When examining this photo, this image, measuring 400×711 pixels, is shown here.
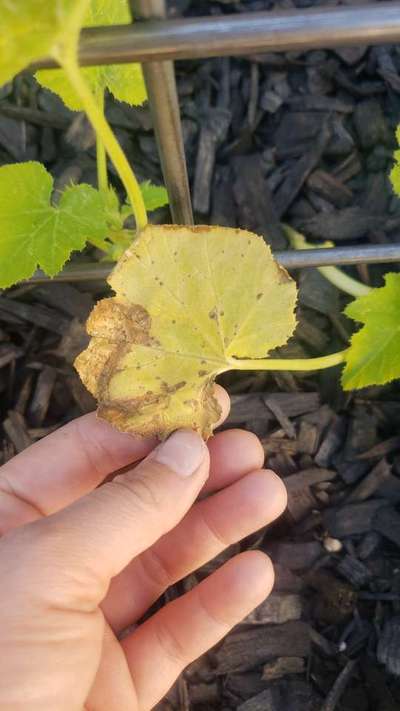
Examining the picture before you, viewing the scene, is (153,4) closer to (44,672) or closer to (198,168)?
(44,672)

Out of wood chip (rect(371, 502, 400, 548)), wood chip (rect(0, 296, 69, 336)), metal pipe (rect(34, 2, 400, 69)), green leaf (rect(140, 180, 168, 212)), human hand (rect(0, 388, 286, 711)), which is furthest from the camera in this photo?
wood chip (rect(0, 296, 69, 336))

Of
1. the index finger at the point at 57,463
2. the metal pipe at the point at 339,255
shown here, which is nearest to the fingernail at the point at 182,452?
the index finger at the point at 57,463

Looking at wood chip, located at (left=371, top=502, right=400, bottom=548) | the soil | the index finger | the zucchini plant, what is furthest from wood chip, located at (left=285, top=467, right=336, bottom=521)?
the zucchini plant

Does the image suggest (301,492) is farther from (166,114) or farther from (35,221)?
(166,114)

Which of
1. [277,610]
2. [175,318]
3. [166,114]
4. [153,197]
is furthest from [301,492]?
[166,114]

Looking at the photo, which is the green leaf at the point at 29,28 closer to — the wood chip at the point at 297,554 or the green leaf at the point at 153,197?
the green leaf at the point at 153,197

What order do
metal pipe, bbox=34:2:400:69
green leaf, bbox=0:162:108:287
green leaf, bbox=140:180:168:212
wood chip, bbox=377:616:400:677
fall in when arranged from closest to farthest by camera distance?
metal pipe, bbox=34:2:400:69 < green leaf, bbox=0:162:108:287 < green leaf, bbox=140:180:168:212 < wood chip, bbox=377:616:400:677

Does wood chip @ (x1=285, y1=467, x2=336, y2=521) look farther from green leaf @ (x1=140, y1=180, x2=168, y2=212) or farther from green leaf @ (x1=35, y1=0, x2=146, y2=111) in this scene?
green leaf @ (x1=35, y1=0, x2=146, y2=111)
